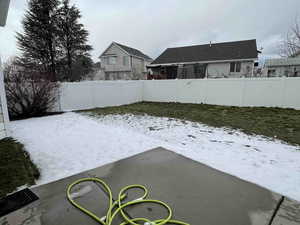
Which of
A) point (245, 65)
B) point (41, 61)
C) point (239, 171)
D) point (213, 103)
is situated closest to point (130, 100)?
point (213, 103)

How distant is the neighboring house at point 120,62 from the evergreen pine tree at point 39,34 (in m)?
8.58

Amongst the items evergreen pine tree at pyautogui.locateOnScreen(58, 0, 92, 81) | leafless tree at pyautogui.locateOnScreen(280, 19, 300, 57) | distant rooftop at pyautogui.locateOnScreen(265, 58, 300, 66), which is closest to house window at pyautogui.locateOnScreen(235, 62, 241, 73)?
leafless tree at pyautogui.locateOnScreen(280, 19, 300, 57)

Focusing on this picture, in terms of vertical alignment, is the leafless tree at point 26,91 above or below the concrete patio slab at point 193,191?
above

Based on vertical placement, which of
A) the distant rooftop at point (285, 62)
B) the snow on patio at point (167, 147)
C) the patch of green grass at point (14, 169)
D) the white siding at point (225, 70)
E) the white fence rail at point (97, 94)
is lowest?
the snow on patio at point (167, 147)

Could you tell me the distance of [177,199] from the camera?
1514 mm

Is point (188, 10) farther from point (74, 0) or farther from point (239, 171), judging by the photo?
point (239, 171)

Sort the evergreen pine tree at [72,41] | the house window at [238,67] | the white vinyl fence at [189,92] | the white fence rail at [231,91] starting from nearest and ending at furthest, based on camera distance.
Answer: the white fence rail at [231,91], the white vinyl fence at [189,92], the evergreen pine tree at [72,41], the house window at [238,67]

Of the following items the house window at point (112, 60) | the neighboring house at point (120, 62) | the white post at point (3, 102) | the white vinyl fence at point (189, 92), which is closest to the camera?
the white post at point (3, 102)

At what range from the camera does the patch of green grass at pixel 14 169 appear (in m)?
1.79

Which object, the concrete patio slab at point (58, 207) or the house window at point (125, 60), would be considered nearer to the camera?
the concrete patio slab at point (58, 207)

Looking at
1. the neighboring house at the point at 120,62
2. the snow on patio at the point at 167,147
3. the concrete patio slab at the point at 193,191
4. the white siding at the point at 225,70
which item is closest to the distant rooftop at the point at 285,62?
the white siding at the point at 225,70

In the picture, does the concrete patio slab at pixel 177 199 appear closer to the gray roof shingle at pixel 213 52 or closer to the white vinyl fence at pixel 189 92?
the white vinyl fence at pixel 189 92

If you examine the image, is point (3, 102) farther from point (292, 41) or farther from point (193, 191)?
point (292, 41)

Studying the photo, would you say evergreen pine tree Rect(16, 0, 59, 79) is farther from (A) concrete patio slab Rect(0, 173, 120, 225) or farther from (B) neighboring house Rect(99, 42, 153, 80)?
(A) concrete patio slab Rect(0, 173, 120, 225)
